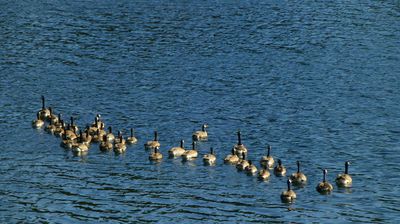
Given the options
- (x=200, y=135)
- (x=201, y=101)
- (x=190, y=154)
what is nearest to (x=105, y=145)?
(x=190, y=154)

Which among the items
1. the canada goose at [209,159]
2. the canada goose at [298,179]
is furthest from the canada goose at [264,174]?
the canada goose at [209,159]

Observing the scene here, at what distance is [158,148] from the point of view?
266 ft

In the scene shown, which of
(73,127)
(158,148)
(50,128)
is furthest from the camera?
(50,128)

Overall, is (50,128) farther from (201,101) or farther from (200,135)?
(201,101)

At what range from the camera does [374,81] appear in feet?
342

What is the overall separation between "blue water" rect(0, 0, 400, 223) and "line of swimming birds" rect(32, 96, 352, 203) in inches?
34.2

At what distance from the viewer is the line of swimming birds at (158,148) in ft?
237

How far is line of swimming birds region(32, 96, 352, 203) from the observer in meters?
72.2

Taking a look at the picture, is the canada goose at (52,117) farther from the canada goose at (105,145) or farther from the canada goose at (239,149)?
the canada goose at (239,149)

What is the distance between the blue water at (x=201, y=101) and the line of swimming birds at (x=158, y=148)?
2.85 ft

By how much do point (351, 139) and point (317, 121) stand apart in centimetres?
654

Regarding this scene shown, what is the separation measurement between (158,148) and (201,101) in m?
17.7

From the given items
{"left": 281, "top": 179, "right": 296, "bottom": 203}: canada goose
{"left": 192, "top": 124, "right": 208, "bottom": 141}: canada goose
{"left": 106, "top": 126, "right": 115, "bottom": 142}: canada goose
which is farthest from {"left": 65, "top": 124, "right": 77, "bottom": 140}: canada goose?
{"left": 281, "top": 179, "right": 296, "bottom": 203}: canada goose

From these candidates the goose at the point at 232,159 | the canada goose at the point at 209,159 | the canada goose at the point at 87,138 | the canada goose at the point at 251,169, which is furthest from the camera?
the canada goose at the point at 87,138
